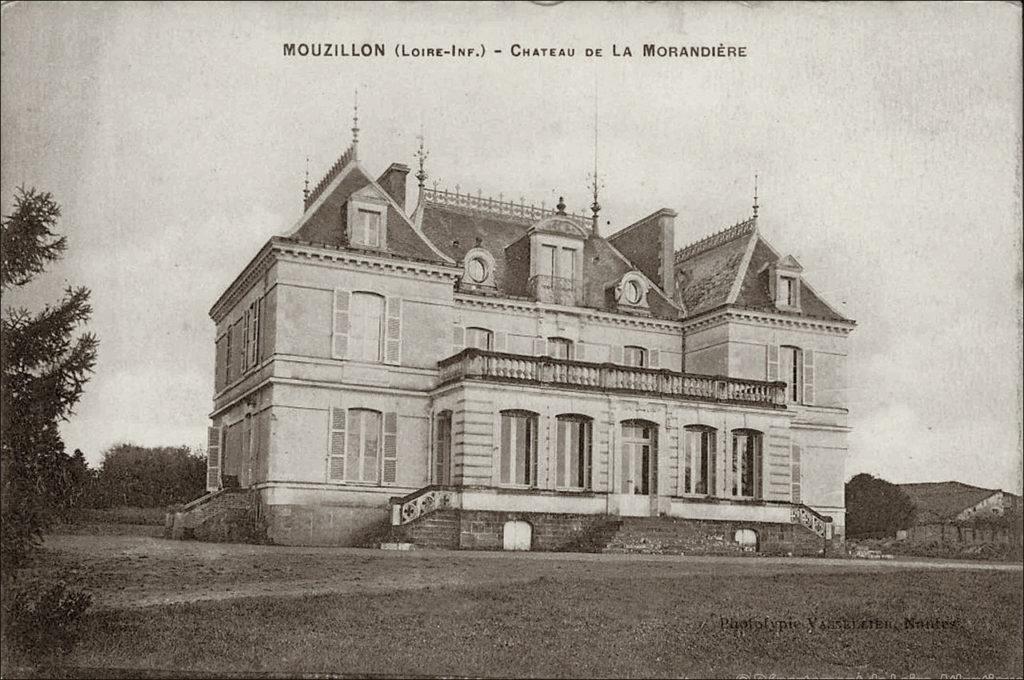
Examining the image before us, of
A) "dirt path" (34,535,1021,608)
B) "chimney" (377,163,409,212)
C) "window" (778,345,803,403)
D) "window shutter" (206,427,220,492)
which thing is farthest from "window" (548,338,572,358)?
"dirt path" (34,535,1021,608)

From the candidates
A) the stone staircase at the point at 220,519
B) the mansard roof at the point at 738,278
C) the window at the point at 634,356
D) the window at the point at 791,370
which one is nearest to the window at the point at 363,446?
the stone staircase at the point at 220,519

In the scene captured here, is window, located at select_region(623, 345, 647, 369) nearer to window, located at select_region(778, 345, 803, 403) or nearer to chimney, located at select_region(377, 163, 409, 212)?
window, located at select_region(778, 345, 803, 403)

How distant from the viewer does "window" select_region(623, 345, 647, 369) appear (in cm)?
2614

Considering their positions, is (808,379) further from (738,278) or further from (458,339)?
(458,339)

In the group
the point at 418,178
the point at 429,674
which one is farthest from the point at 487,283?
the point at 429,674

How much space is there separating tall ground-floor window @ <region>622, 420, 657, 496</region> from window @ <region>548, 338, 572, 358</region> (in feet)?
10.9

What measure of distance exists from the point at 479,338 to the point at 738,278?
258 inches

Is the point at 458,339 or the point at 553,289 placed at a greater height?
the point at 553,289

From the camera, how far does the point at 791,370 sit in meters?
25.8

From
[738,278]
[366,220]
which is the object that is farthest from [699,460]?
[366,220]

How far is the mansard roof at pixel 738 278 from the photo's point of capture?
25.9 metres

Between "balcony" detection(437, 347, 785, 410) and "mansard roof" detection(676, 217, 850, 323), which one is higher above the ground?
"mansard roof" detection(676, 217, 850, 323)

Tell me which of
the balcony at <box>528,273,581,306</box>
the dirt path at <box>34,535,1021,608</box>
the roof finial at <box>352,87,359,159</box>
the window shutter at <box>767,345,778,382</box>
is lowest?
the dirt path at <box>34,535,1021,608</box>

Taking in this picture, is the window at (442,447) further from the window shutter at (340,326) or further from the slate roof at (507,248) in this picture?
the slate roof at (507,248)
